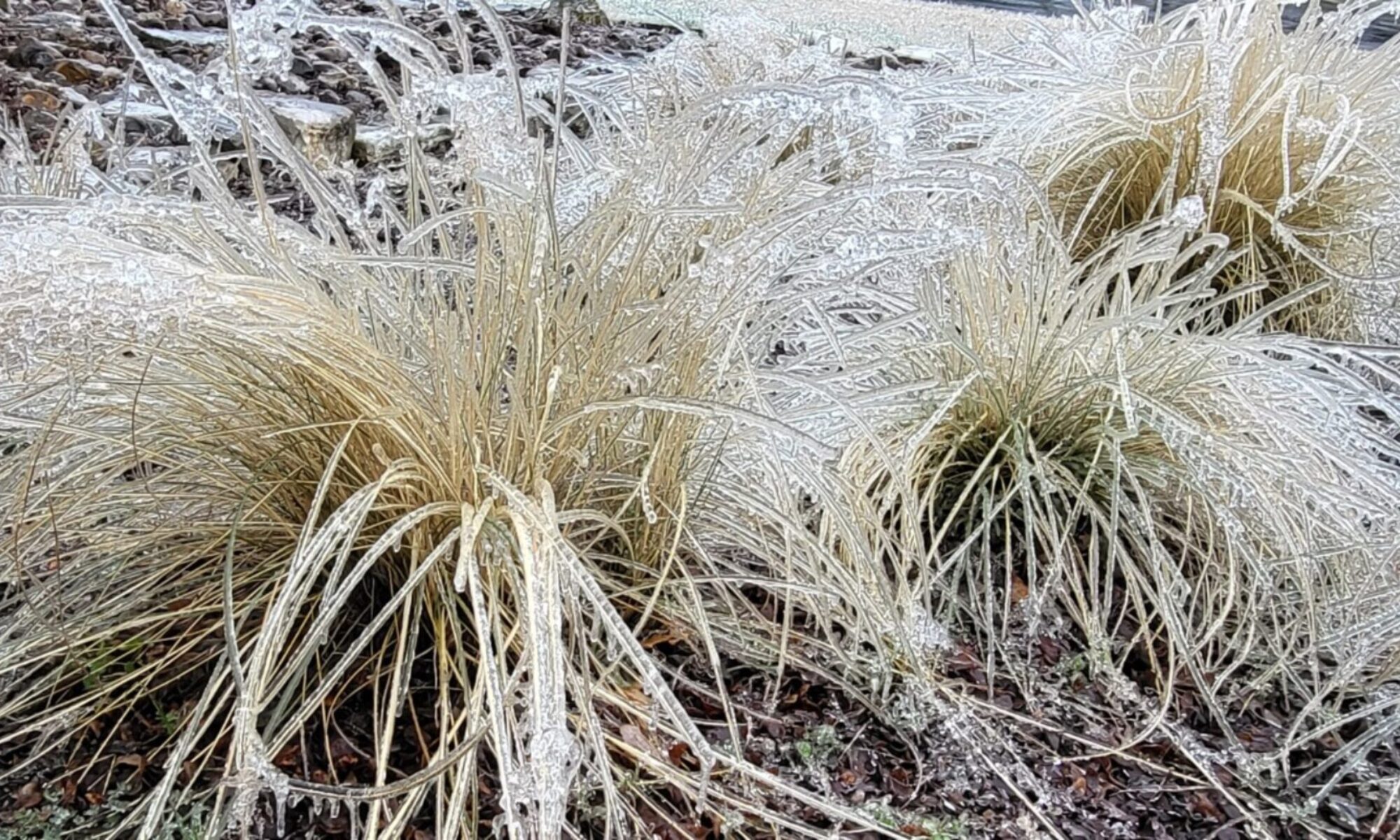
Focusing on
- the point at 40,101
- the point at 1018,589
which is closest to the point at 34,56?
the point at 40,101

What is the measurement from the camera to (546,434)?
1370 millimetres

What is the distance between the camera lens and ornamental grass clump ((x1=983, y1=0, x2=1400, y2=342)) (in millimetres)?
2707

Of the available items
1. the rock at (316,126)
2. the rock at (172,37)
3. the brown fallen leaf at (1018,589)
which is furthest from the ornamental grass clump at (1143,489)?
the rock at (172,37)

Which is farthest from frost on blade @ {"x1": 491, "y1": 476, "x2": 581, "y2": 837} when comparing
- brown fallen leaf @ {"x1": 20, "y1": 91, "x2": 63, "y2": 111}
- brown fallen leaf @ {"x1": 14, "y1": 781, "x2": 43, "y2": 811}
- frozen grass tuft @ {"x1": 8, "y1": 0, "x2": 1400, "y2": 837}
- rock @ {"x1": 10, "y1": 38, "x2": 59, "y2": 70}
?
rock @ {"x1": 10, "y1": 38, "x2": 59, "y2": 70}

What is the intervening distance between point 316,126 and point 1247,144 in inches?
94.5

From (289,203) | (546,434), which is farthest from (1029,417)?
(289,203)

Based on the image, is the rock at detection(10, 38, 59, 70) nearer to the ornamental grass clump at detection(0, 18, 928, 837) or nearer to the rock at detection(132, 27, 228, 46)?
the rock at detection(132, 27, 228, 46)

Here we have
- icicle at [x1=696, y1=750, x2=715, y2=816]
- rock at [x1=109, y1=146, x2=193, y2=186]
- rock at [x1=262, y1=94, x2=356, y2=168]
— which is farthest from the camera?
rock at [x1=262, y1=94, x2=356, y2=168]

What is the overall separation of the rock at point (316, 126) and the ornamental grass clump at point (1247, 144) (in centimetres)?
177

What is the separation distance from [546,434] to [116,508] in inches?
22.4

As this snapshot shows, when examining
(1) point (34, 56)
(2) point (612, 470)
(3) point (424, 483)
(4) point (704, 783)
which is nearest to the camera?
(4) point (704, 783)

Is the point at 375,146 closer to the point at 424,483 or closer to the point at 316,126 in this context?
the point at 316,126

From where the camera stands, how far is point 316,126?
315cm

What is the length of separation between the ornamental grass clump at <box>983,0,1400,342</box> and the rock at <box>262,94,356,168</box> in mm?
1768
